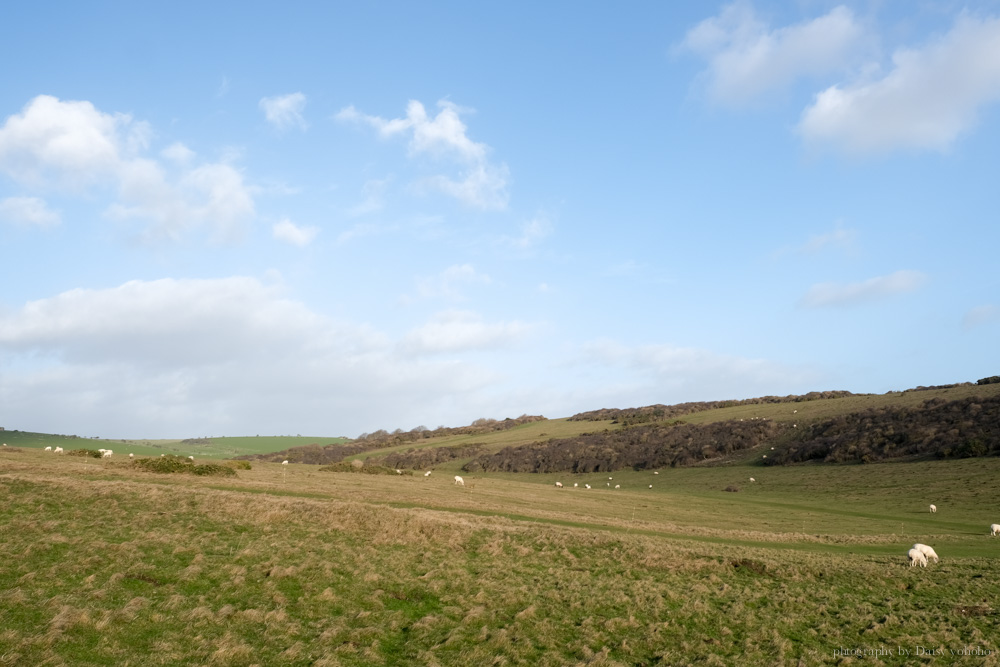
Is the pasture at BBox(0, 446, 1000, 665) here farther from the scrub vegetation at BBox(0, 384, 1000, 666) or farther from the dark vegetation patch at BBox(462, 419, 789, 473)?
the dark vegetation patch at BBox(462, 419, 789, 473)

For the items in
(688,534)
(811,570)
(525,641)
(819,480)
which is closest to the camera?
(525,641)

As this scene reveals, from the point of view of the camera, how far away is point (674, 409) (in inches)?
5433

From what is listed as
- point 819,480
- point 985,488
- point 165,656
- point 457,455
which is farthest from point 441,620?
point 457,455

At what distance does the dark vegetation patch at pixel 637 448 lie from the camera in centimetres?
8975

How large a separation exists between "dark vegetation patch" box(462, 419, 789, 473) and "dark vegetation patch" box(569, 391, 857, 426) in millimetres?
14238

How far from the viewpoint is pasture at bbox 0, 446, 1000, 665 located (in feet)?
47.5

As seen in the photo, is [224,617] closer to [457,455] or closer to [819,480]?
[819,480]

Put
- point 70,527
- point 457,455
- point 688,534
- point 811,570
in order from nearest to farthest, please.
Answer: point 70,527 → point 811,570 → point 688,534 → point 457,455

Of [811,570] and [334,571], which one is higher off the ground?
[334,571]

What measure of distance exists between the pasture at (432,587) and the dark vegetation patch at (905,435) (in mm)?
33226

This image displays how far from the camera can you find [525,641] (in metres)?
15.7

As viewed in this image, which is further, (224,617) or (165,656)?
(224,617)

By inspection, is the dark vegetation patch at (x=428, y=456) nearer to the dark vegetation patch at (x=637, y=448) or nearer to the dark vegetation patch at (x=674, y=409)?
the dark vegetation patch at (x=637, y=448)

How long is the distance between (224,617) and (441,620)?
18.6 feet
